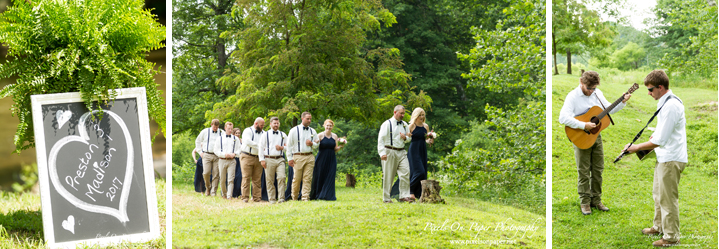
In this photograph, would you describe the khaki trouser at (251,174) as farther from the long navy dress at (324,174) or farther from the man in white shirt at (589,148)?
the man in white shirt at (589,148)

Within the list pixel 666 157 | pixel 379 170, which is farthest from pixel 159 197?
pixel 666 157

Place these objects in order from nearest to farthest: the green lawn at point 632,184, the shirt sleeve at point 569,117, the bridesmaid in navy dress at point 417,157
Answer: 1. the shirt sleeve at point 569,117
2. the green lawn at point 632,184
3. the bridesmaid in navy dress at point 417,157

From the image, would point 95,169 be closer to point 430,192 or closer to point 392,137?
point 392,137

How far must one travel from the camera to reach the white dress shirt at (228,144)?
566cm

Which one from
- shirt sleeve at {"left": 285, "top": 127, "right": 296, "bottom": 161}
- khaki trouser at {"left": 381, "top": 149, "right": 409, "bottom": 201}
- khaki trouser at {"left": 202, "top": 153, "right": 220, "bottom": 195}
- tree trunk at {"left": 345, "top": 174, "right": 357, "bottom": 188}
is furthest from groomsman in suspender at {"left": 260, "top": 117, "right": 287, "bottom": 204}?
khaki trouser at {"left": 381, "top": 149, "right": 409, "bottom": 201}

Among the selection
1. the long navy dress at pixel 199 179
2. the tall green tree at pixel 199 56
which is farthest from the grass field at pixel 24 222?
the tall green tree at pixel 199 56

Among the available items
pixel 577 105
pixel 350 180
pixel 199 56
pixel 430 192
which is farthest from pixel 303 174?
pixel 577 105

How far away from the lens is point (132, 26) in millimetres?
3855

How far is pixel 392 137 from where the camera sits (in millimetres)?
5293

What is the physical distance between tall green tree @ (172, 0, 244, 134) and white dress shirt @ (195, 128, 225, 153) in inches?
7.5

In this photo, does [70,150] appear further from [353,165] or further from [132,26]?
[353,165]

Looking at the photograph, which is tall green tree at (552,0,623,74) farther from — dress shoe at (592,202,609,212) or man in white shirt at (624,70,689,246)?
dress shoe at (592,202,609,212)

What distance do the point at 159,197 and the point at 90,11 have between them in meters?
2.28

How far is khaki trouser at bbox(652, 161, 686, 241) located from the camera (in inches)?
163
